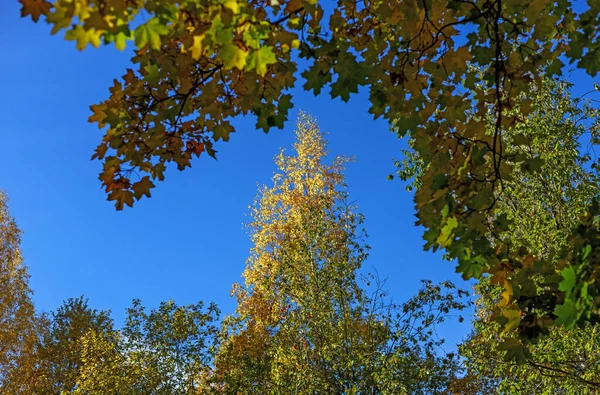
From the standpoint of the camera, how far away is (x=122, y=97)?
137 inches

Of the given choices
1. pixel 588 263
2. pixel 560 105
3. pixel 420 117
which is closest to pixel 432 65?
pixel 420 117

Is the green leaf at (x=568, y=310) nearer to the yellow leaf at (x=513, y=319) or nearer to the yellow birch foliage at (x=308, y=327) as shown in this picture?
the yellow leaf at (x=513, y=319)

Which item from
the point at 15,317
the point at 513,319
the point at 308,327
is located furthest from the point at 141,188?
the point at 15,317

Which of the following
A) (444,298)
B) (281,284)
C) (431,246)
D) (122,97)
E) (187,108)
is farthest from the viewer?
(281,284)

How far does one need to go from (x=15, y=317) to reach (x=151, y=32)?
670 inches

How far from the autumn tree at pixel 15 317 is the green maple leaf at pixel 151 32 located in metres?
16.0

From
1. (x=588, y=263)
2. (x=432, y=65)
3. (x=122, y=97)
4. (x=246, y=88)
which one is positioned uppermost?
(x=432, y=65)

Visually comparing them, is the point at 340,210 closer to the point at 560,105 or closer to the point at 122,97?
the point at 560,105

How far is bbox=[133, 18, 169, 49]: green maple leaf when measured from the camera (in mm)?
2359

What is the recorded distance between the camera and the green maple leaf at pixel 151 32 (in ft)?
7.74

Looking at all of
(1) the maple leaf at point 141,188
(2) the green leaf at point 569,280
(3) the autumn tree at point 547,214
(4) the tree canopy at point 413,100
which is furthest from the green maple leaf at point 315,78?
(3) the autumn tree at point 547,214

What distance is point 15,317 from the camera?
1633 cm

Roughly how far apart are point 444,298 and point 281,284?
310 centimetres

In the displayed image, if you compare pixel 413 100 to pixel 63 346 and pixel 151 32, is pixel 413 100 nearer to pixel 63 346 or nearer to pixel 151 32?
pixel 151 32
